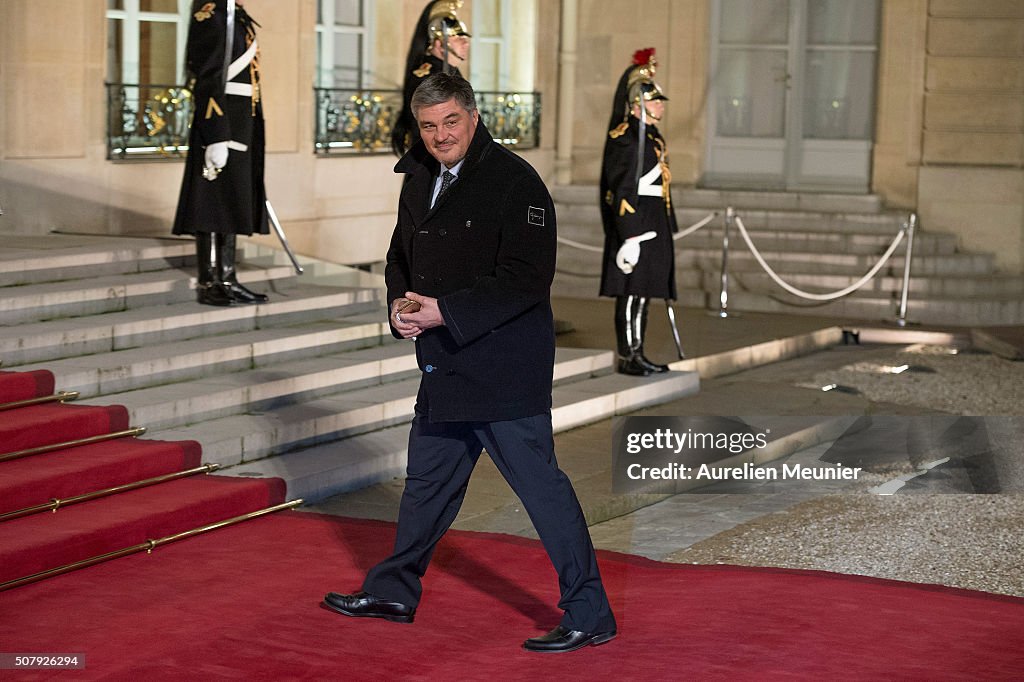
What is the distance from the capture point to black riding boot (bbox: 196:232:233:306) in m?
8.98

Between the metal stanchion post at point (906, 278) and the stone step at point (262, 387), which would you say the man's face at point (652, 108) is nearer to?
the stone step at point (262, 387)

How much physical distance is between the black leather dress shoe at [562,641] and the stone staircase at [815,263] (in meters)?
9.65

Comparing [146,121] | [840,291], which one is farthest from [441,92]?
[840,291]

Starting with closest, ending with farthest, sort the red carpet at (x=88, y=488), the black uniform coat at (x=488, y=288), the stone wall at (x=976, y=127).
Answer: the black uniform coat at (x=488, y=288) < the red carpet at (x=88, y=488) < the stone wall at (x=976, y=127)

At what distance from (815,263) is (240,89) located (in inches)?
282

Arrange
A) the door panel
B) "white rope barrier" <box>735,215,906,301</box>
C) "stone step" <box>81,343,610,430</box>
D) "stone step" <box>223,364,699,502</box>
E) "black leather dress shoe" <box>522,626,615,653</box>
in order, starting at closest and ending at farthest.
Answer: "black leather dress shoe" <box>522,626,615,653</box>
"stone step" <box>223,364,699,502</box>
"stone step" <box>81,343,610,430</box>
"white rope barrier" <box>735,215,906,301</box>
the door panel

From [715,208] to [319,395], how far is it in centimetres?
832

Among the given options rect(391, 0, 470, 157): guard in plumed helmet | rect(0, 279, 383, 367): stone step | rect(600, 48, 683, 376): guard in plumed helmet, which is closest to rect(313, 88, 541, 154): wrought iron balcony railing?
rect(0, 279, 383, 367): stone step

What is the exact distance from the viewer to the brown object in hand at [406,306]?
4.74 metres

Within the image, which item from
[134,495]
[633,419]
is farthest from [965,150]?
[134,495]

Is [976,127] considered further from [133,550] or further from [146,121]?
[133,550]

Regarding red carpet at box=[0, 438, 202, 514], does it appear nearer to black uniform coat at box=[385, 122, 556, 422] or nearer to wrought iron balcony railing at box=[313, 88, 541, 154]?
black uniform coat at box=[385, 122, 556, 422]

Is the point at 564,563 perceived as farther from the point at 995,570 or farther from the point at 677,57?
the point at 677,57

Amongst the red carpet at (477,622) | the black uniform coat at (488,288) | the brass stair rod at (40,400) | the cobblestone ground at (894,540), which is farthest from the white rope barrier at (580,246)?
the black uniform coat at (488,288)
